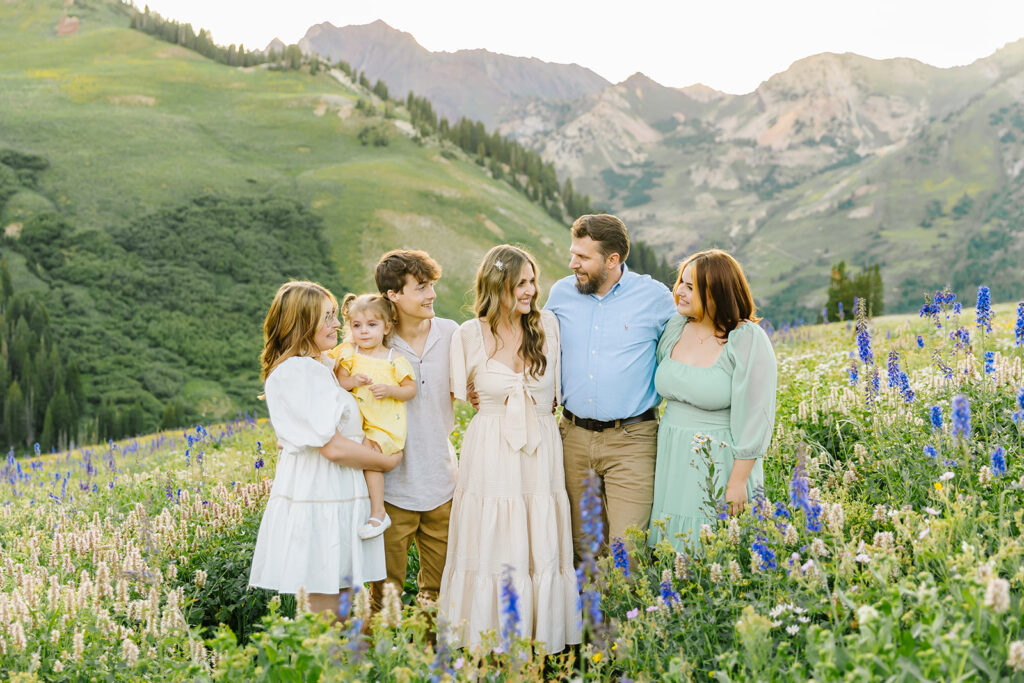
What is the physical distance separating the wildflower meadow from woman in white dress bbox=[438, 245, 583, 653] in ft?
1.11

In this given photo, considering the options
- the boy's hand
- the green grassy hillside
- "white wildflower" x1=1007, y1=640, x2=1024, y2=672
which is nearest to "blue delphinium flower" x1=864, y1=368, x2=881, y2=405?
"white wildflower" x1=1007, y1=640, x2=1024, y2=672

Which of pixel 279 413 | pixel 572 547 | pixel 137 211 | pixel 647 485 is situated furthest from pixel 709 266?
pixel 137 211

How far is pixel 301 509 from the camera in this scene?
484 cm

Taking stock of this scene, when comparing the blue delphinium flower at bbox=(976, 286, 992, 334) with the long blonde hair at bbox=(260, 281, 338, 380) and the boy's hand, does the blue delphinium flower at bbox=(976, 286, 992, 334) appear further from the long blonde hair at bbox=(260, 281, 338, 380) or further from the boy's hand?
the long blonde hair at bbox=(260, 281, 338, 380)

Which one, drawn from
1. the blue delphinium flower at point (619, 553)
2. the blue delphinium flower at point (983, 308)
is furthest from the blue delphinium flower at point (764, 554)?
the blue delphinium flower at point (983, 308)

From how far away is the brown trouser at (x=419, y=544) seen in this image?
218 inches

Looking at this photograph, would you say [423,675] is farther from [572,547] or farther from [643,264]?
[643,264]

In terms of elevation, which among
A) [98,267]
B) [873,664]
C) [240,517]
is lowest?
[98,267]

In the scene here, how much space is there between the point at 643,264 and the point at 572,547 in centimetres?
9929

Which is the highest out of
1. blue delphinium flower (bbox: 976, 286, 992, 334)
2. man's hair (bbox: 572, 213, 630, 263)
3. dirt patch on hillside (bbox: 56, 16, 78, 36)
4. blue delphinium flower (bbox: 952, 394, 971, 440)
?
dirt patch on hillside (bbox: 56, 16, 78, 36)

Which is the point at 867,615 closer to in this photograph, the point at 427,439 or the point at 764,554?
the point at 764,554

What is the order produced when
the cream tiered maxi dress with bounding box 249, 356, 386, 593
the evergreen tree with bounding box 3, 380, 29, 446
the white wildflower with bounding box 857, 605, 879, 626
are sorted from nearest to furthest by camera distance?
the white wildflower with bounding box 857, 605, 879, 626, the cream tiered maxi dress with bounding box 249, 356, 386, 593, the evergreen tree with bounding box 3, 380, 29, 446

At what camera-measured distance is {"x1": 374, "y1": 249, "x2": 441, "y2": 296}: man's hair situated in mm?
5457

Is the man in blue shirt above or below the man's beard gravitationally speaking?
below
